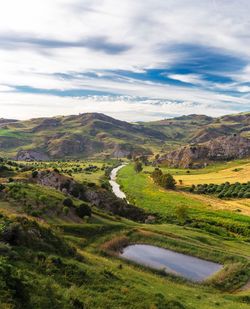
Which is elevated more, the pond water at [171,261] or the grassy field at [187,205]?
the pond water at [171,261]

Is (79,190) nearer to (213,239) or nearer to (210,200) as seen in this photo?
(213,239)

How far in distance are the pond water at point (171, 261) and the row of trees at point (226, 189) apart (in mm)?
89472

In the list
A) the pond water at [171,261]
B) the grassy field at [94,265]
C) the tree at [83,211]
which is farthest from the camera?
the tree at [83,211]

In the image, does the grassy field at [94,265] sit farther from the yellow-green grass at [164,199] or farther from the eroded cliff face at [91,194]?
the yellow-green grass at [164,199]

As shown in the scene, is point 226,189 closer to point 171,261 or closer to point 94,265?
point 171,261

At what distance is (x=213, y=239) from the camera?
7112 cm

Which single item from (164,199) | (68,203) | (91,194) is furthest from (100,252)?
(164,199)

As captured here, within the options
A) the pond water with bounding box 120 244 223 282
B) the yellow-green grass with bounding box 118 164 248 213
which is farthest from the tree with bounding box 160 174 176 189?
the pond water with bounding box 120 244 223 282

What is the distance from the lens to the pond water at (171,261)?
51.9 metres

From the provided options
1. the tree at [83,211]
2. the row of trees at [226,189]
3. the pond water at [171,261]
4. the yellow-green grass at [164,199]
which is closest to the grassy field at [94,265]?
the tree at [83,211]

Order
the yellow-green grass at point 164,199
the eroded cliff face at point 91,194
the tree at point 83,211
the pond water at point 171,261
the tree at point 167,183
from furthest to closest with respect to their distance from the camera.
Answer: the tree at point 167,183
the yellow-green grass at point 164,199
the eroded cliff face at point 91,194
the tree at point 83,211
the pond water at point 171,261

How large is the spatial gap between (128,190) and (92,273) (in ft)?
400

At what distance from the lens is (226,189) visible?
154750mm

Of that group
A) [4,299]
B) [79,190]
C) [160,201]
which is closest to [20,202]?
[79,190]
